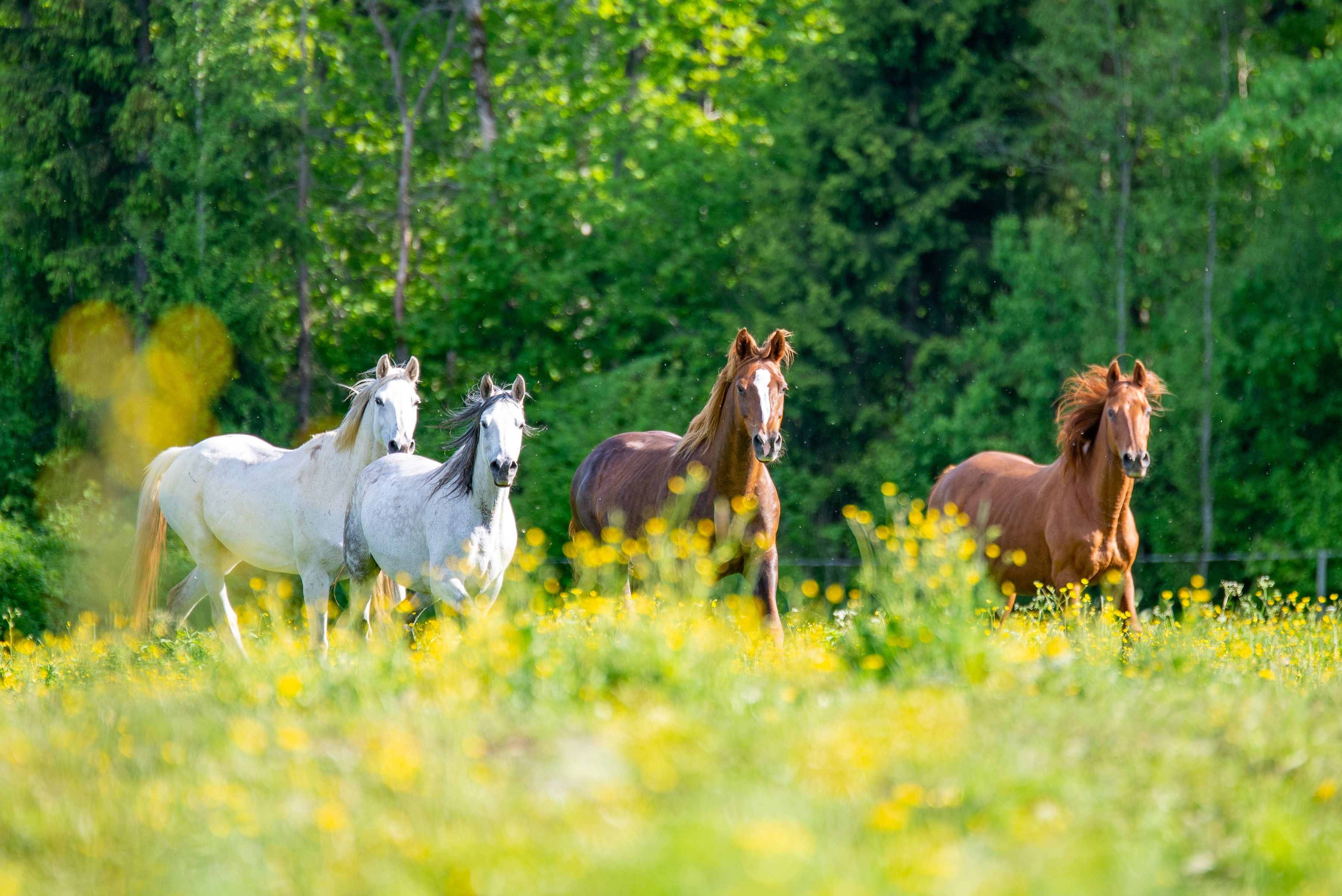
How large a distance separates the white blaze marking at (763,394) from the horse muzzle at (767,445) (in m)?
0.08

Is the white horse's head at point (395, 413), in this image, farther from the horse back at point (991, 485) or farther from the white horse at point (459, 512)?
the horse back at point (991, 485)

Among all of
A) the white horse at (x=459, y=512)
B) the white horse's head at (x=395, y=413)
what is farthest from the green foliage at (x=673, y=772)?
the white horse's head at (x=395, y=413)

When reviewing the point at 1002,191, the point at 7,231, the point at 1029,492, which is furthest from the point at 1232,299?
the point at 7,231

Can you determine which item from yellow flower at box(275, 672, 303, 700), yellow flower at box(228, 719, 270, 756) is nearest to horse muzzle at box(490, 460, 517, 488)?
yellow flower at box(275, 672, 303, 700)

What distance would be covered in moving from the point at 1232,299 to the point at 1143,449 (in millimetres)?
13354

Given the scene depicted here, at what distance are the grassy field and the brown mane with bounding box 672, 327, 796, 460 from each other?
2.63 m

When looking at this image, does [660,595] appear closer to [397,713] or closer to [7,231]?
[397,713]

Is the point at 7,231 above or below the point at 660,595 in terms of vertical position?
above

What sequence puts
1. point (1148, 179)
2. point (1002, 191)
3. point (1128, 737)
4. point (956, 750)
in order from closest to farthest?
point (956, 750) → point (1128, 737) → point (1148, 179) → point (1002, 191)

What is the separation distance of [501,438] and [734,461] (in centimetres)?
190

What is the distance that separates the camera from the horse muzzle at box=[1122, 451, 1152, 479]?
9.46 metres

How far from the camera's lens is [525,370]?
1027 inches

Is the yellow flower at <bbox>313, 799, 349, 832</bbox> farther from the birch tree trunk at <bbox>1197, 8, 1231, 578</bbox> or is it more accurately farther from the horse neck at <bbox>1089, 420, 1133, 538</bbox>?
the birch tree trunk at <bbox>1197, 8, 1231, 578</bbox>

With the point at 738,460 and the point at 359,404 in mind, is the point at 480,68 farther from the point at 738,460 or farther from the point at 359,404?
the point at 738,460
